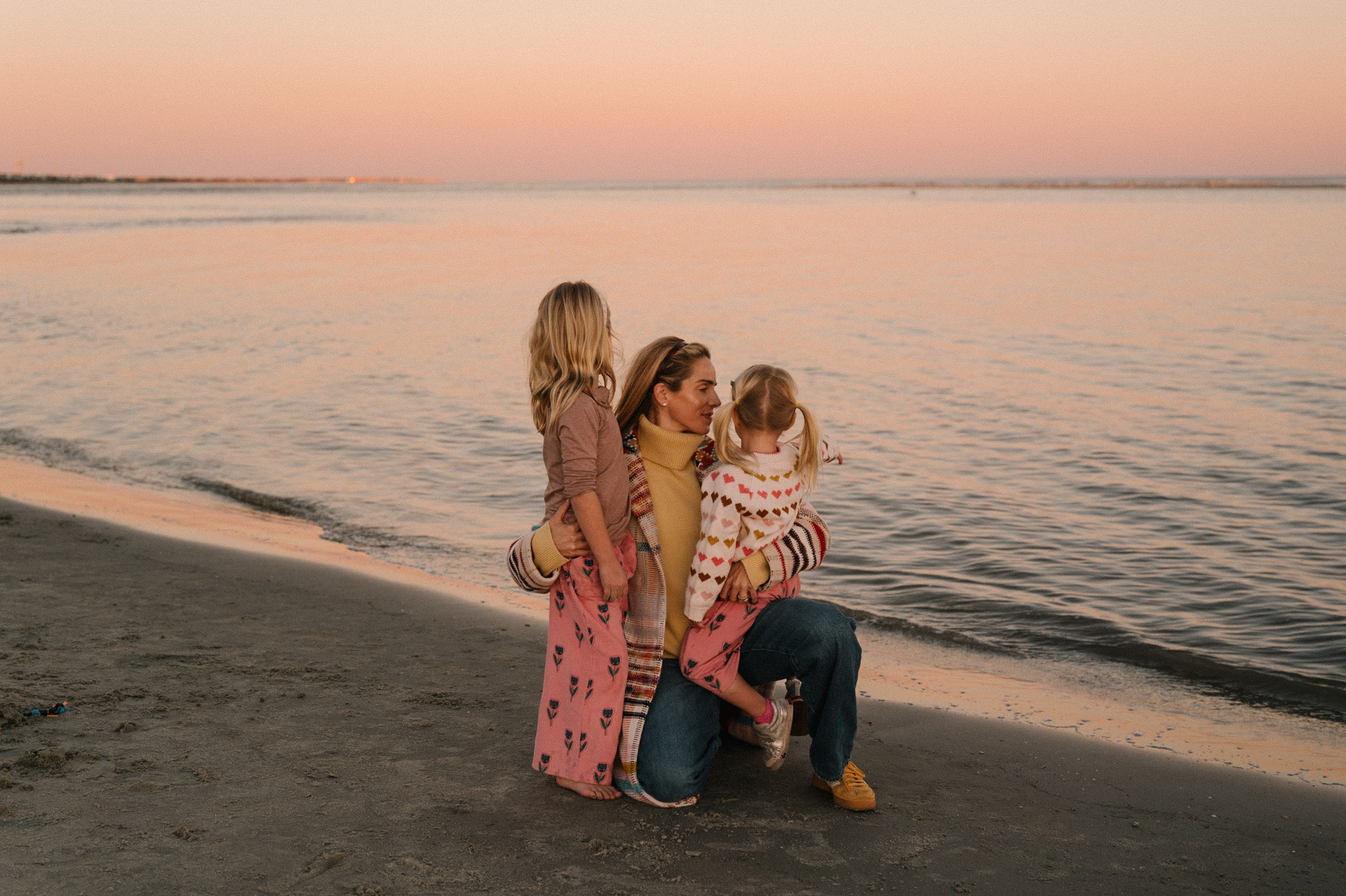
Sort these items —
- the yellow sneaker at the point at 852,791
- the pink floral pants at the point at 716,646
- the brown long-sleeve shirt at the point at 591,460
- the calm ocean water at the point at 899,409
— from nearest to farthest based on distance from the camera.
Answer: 1. the brown long-sleeve shirt at the point at 591,460
2. the yellow sneaker at the point at 852,791
3. the pink floral pants at the point at 716,646
4. the calm ocean water at the point at 899,409

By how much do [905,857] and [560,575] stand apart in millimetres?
1426

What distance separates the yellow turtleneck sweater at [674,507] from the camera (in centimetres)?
385

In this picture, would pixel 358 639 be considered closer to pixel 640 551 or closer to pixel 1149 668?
pixel 640 551

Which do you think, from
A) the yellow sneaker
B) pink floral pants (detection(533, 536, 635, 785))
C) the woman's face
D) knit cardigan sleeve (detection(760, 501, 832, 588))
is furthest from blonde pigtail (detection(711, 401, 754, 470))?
the yellow sneaker

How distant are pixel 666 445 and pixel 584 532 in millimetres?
469

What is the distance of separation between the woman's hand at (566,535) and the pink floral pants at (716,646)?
19.8 inches

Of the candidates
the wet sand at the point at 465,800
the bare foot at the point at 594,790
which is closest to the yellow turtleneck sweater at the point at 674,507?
the bare foot at the point at 594,790

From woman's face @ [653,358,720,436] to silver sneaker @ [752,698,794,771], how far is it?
1.03 m

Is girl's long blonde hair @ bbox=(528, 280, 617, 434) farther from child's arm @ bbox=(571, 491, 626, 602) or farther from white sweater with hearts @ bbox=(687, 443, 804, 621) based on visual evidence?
white sweater with hearts @ bbox=(687, 443, 804, 621)

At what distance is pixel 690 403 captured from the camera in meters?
3.83

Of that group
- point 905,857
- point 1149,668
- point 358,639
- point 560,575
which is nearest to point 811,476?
point 560,575

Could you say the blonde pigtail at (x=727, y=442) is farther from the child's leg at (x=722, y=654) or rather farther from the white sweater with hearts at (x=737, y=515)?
the child's leg at (x=722, y=654)

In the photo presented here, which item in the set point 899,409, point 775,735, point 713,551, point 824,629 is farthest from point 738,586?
point 899,409

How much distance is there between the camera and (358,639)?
5316 mm
